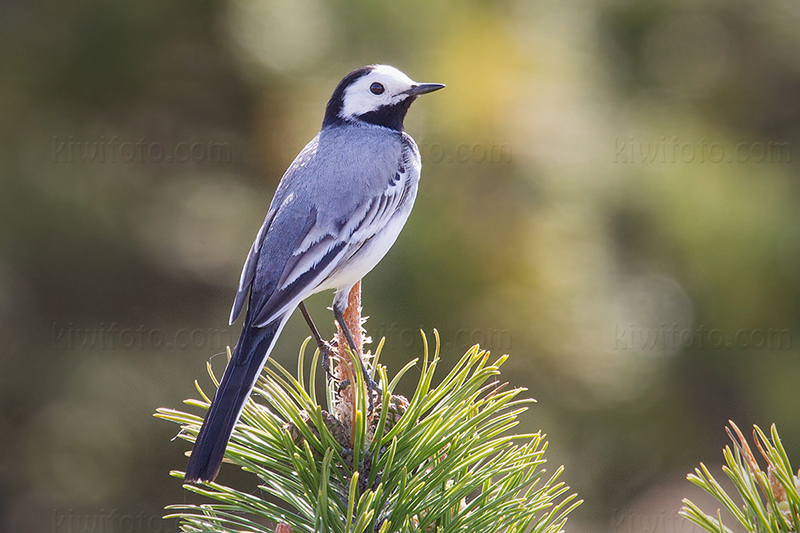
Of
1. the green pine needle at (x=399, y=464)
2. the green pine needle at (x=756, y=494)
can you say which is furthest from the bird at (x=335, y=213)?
the green pine needle at (x=756, y=494)

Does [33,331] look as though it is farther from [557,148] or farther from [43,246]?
[557,148]

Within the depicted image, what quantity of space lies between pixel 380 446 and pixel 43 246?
3664mm

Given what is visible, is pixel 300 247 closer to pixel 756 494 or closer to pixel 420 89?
pixel 420 89

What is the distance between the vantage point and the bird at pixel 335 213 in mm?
2225

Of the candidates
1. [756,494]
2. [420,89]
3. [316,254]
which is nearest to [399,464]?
[756,494]

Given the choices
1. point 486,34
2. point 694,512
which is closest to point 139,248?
point 486,34

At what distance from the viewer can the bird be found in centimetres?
222

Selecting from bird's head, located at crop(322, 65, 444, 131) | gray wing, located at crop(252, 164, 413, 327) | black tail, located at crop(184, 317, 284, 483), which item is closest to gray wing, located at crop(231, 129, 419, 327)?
gray wing, located at crop(252, 164, 413, 327)

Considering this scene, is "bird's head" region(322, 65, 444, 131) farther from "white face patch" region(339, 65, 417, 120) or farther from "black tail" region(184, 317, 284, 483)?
"black tail" region(184, 317, 284, 483)

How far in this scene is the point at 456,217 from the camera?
3.56 meters

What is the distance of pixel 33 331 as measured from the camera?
4766mm

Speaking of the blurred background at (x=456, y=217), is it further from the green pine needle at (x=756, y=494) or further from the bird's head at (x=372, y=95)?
the green pine needle at (x=756, y=494)

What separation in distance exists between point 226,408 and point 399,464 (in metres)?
0.38

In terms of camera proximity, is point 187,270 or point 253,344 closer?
point 253,344
